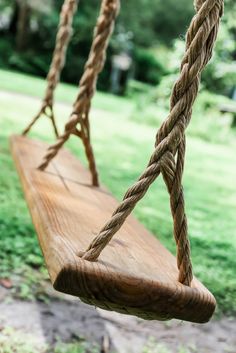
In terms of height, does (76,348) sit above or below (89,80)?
below

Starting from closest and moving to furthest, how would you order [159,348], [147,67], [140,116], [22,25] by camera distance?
[159,348] → [140,116] → [22,25] → [147,67]

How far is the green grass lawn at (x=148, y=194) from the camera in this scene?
330 cm

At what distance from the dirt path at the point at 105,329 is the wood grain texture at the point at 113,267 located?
0.76 m

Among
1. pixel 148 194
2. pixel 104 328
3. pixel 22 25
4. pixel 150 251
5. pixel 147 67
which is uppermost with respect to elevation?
pixel 150 251

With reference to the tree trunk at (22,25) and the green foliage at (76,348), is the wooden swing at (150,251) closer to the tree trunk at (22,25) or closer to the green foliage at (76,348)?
the green foliage at (76,348)

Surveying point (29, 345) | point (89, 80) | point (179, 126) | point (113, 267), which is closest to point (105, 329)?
point (29, 345)

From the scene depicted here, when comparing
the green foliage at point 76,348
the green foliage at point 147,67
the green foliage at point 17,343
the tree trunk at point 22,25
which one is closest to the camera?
the green foliage at point 17,343

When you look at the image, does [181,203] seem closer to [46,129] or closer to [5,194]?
[5,194]

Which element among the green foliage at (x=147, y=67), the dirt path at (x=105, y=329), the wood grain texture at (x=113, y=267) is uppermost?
the wood grain texture at (x=113, y=267)

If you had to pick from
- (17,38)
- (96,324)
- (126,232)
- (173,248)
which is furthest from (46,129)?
(17,38)

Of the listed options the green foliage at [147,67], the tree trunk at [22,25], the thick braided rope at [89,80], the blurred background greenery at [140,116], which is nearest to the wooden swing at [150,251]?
the blurred background greenery at [140,116]

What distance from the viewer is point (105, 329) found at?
2463mm

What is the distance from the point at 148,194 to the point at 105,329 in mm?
3353

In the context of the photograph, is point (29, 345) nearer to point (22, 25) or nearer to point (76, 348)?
point (76, 348)
